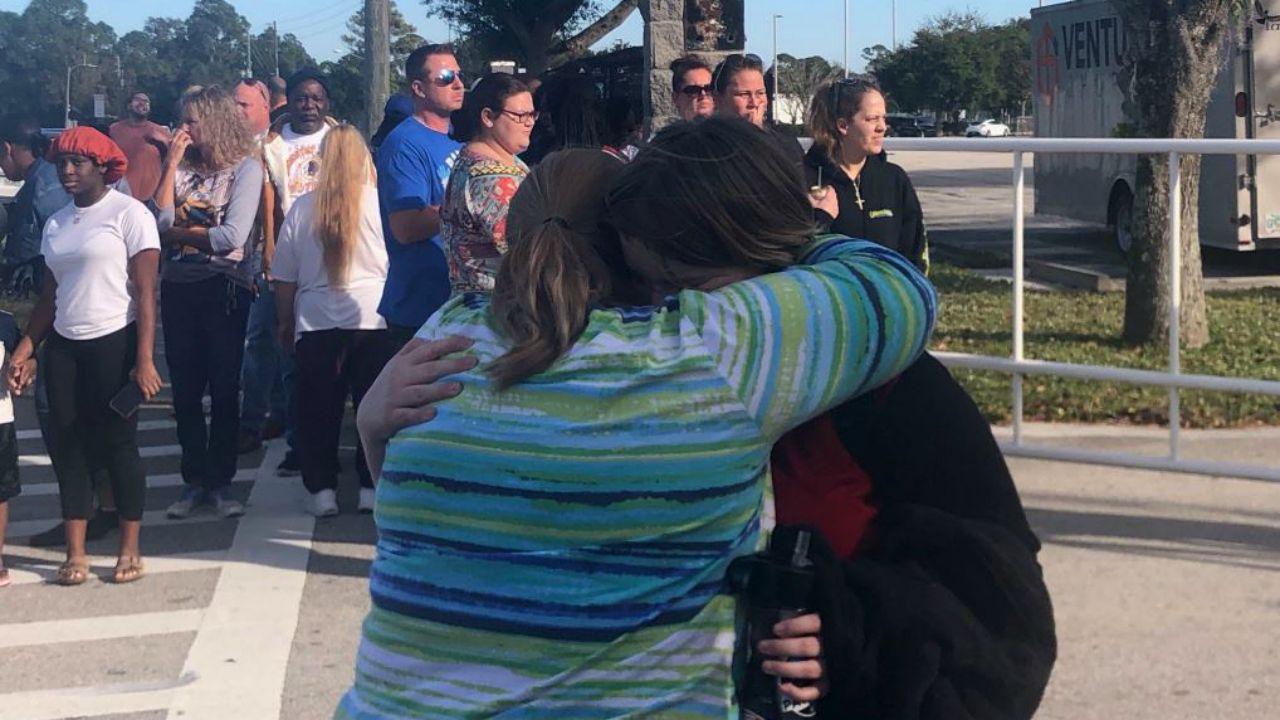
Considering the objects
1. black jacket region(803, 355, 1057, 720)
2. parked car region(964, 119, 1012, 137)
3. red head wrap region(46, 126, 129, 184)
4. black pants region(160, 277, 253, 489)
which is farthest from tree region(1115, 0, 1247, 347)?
parked car region(964, 119, 1012, 137)

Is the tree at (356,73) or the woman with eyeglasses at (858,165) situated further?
the tree at (356,73)

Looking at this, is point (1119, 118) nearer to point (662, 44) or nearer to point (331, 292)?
point (662, 44)

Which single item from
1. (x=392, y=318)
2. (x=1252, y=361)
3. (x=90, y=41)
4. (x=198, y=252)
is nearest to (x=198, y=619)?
(x=392, y=318)

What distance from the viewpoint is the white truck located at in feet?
47.2

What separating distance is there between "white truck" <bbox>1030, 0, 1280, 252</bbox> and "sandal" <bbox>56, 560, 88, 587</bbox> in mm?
8121

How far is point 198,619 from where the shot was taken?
19.5ft

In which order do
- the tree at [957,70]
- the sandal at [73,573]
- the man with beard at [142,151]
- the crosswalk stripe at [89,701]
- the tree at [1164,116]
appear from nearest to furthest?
the crosswalk stripe at [89,701]
the sandal at [73,573]
the tree at [1164,116]
the man with beard at [142,151]
the tree at [957,70]

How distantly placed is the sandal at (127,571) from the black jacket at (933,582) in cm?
507

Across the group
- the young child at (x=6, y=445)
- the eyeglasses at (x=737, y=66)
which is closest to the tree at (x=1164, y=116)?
the eyeglasses at (x=737, y=66)

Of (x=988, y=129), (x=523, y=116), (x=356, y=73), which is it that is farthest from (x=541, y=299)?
(x=988, y=129)

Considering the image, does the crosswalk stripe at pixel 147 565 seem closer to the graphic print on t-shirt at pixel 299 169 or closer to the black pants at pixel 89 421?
the black pants at pixel 89 421

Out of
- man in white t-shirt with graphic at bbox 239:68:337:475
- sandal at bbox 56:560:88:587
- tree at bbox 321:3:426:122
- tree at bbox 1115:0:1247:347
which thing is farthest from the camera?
tree at bbox 321:3:426:122

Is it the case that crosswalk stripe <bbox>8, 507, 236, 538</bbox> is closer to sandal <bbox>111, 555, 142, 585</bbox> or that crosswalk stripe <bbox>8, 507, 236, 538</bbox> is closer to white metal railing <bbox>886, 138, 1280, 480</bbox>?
sandal <bbox>111, 555, 142, 585</bbox>

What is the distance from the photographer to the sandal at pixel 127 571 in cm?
643
